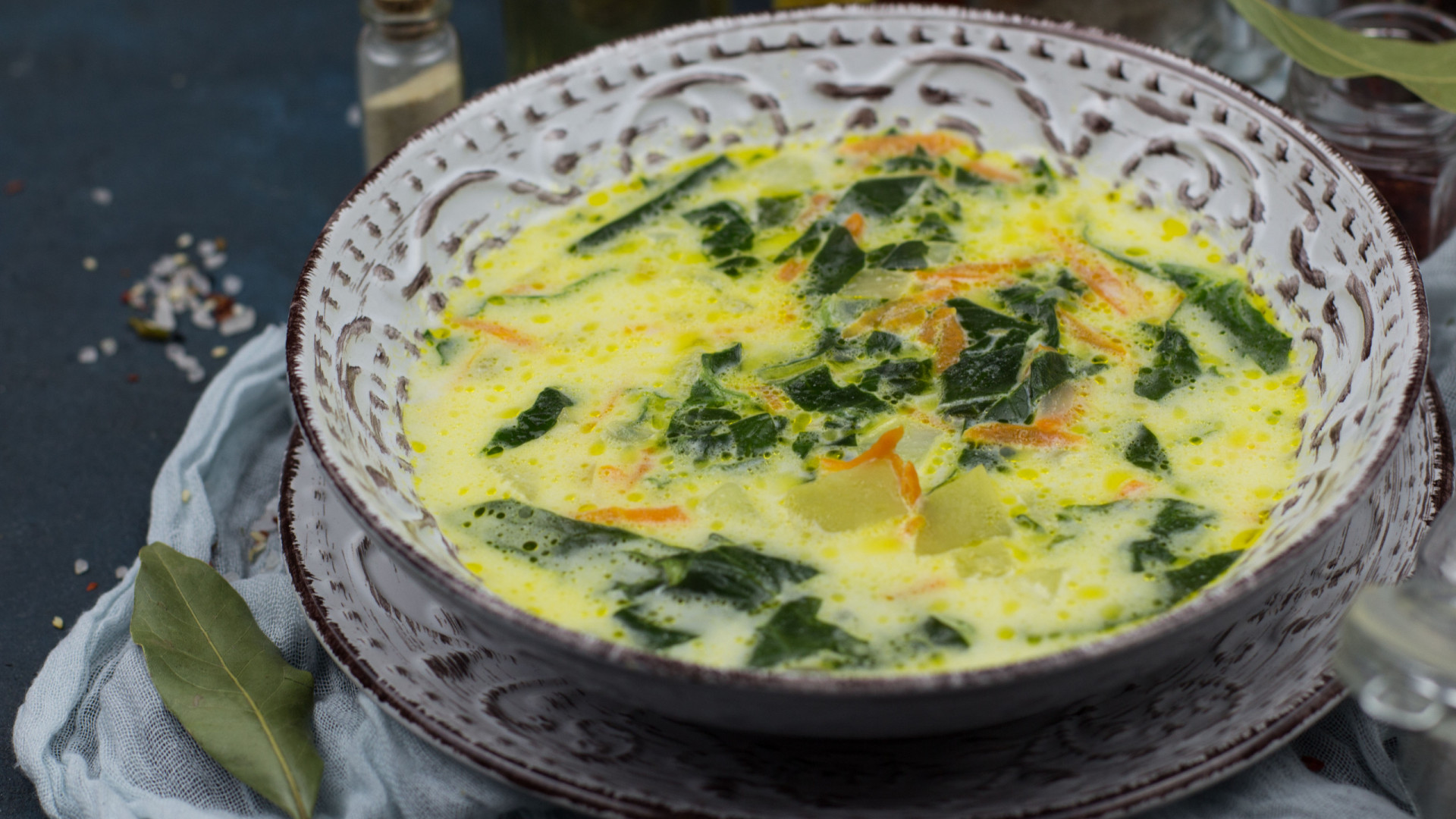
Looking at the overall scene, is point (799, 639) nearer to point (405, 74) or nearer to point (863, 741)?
point (863, 741)

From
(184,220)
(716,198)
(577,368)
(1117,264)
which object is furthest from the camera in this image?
(184,220)

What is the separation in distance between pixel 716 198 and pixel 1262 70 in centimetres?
197

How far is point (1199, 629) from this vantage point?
2.04 metres

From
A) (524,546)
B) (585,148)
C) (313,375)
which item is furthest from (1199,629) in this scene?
(585,148)

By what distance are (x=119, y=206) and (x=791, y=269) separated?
2.37 meters

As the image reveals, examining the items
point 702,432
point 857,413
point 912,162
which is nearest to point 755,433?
point 702,432

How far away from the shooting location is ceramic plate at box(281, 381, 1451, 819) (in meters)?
2.11

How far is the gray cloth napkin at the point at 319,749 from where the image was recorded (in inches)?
91.0

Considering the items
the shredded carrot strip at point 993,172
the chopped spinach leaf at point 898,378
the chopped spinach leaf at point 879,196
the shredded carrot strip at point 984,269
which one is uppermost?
the shredded carrot strip at point 993,172

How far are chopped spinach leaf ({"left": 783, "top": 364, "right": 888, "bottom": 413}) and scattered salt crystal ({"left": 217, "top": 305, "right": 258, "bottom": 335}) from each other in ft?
5.99

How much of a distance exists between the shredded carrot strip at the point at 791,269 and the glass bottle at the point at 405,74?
1.23 m

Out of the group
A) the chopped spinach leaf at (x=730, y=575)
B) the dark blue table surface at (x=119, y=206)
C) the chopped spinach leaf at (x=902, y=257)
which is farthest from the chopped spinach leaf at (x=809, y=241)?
the dark blue table surface at (x=119, y=206)

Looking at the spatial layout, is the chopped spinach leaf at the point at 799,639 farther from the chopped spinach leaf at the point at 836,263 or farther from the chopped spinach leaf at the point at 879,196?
the chopped spinach leaf at the point at 879,196

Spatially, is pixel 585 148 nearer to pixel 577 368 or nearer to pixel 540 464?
pixel 577 368
